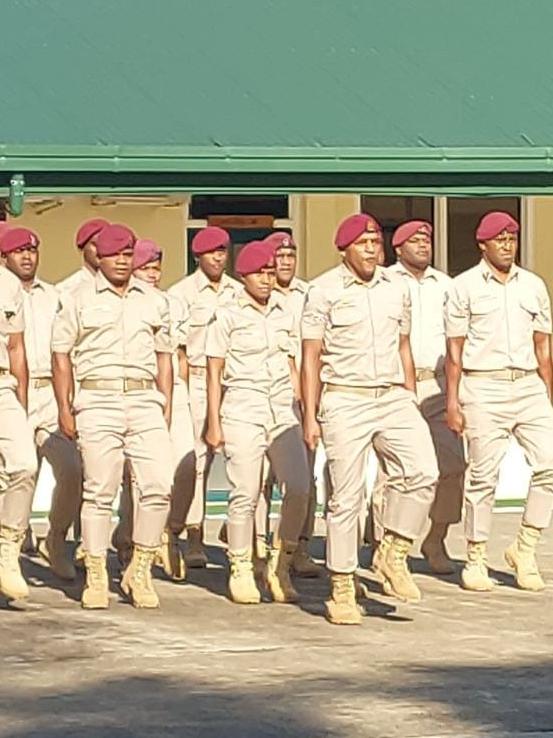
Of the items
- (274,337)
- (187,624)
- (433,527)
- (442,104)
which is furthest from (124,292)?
(442,104)

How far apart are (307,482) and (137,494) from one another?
3.22 ft

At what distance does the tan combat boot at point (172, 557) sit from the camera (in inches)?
520

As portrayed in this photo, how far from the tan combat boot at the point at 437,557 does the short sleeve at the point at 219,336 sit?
1977 millimetres

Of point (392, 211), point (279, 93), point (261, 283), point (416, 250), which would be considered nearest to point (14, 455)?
point (261, 283)

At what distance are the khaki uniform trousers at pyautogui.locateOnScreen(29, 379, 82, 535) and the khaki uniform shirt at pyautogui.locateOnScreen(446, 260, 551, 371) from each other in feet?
7.41

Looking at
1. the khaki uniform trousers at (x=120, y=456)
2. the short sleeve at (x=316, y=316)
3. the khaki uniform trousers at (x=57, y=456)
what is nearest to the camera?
the short sleeve at (x=316, y=316)

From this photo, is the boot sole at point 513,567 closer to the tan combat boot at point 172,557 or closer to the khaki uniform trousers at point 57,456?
the tan combat boot at point 172,557

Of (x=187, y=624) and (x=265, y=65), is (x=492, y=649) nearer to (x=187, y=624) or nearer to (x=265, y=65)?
(x=187, y=624)

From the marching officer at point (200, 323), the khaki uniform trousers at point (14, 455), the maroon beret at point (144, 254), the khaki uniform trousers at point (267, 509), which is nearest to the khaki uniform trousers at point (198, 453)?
the marching officer at point (200, 323)

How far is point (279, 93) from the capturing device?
14734 millimetres

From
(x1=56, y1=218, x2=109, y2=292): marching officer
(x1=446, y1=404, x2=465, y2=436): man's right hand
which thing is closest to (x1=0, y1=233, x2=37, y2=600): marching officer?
(x1=56, y1=218, x2=109, y2=292): marching officer

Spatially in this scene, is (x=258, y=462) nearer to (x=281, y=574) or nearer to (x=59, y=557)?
(x=281, y=574)

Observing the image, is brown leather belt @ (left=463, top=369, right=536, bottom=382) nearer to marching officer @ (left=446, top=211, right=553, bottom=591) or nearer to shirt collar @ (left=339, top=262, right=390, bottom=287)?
marching officer @ (left=446, top=211, right=553, bottom=591)

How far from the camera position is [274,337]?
12523 mm
